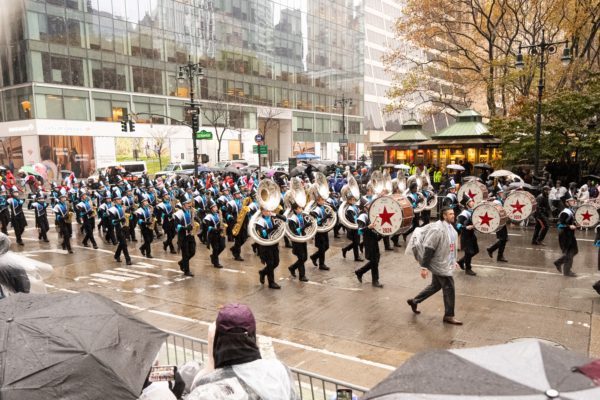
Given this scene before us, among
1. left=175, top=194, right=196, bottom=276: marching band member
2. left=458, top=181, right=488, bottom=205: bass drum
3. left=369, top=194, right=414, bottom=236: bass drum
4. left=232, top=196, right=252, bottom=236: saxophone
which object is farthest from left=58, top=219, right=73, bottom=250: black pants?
left=458, top=181, right=488, bottom=205: bass drum

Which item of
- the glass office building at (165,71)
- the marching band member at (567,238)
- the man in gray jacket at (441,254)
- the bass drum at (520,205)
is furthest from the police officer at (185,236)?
the glass office building at (165,71)

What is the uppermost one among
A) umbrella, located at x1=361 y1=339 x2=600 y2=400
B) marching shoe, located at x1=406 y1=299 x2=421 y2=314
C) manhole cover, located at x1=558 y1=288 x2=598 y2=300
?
umbrella, located at x1=361 y1=339 x2=600 y2=400

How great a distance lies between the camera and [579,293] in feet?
28.3

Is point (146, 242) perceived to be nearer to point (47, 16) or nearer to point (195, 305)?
point (195, 305)

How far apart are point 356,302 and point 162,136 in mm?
40618

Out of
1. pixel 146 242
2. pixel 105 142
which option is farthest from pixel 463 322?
pixel 105 142

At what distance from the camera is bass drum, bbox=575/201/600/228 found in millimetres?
11141

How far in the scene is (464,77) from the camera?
1197 inches

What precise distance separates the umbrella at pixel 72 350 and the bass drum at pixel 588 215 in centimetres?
1141

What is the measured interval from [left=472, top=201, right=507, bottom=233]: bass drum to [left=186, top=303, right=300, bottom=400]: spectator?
362 inches

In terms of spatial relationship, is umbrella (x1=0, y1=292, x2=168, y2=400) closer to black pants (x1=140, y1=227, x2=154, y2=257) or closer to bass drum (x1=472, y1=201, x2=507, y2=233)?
bass drum (x1=472, y1=201, x2=507, y2=233)

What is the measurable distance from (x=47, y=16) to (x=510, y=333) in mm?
42728

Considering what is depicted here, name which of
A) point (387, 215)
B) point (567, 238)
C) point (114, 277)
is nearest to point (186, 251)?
point (114, 277)

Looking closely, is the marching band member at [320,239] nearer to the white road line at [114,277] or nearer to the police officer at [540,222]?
the white road line at [114,277]
